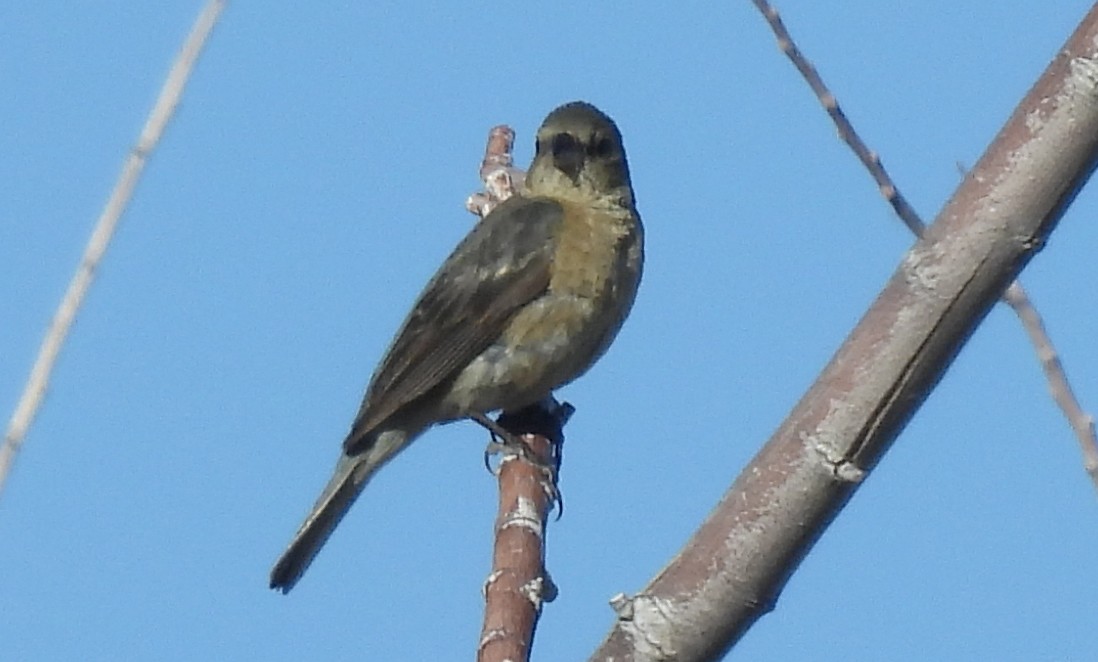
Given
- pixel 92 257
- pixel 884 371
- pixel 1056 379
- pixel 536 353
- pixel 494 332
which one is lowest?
pixel 884 371

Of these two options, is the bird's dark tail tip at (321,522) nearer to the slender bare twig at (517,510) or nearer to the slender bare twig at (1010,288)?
the slender bare twig at (517,510)

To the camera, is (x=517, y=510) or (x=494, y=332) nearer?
(x=517, y=510)

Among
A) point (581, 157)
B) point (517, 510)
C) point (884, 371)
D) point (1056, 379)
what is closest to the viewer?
point (884, 371)

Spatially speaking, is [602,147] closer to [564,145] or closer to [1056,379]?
[564,145]

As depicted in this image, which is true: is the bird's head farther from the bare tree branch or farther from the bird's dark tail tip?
the bare tree branch

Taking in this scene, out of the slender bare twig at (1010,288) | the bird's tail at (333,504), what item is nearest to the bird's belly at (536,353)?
the bird's tail at (333,504)

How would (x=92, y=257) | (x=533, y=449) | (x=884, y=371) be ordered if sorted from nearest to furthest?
(x=884, y=371) → (x=92, y=257) → (x=533, y=449)

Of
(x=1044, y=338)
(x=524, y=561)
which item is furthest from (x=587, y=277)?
(x=1044, y=338)

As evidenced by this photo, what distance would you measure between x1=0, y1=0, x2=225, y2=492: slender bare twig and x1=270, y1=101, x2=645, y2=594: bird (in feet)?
10.5

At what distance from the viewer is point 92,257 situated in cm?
184

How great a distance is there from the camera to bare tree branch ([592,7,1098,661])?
4.77ft

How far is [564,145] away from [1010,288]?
3.87 m

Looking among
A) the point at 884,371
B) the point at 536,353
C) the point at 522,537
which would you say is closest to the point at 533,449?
the point at 536,353

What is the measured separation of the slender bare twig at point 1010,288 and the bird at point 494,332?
8.64ft
